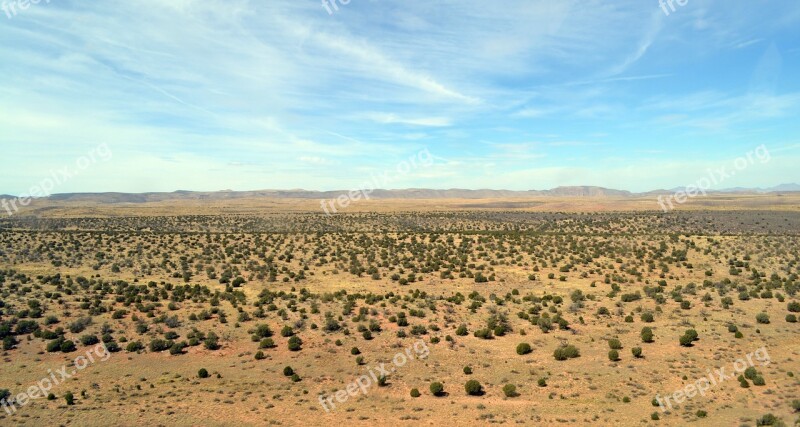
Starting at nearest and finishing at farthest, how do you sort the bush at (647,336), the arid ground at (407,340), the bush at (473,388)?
1. the arid ground at (407,340)
2. the bush at (473,388)
3. the bush at (647,336)

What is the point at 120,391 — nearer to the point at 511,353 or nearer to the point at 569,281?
the point at 511,353

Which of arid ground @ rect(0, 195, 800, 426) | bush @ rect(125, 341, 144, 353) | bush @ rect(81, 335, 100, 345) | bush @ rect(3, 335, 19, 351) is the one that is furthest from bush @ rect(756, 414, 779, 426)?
bush @ rect(3, 335, 19, 351)

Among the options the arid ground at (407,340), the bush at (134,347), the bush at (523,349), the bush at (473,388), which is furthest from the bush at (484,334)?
the bush at (134,347)

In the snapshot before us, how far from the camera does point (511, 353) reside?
30.5 m

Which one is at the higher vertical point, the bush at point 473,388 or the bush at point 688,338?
the bush at point 688,338

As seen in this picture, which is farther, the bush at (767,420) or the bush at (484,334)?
the bush at (484,334)

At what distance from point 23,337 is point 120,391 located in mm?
14350

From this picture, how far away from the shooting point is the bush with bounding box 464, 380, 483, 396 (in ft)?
82.6

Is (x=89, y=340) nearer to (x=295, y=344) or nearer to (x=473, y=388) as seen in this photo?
(x=295, y=344)

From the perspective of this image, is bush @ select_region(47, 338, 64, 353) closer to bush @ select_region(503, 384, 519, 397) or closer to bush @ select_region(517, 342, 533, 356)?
bush @ select_region(503, 384, 519, 397)

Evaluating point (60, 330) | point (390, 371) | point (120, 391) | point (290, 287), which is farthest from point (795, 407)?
point (60, 330)

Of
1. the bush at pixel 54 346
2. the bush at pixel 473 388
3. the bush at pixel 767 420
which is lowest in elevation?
the bush at pixel 473 388

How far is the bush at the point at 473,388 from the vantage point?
82.6 ft

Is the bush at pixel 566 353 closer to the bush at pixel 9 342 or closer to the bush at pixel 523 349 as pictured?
the bush at pixel 523 349
